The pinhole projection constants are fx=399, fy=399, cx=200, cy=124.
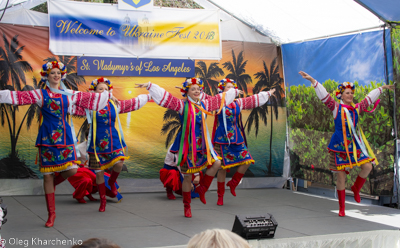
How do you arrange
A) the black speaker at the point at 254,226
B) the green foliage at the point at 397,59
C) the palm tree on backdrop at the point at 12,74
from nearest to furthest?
the black speaker at the point at 254,226 → the green foliage at the point at 397,59 → the palm tree on backdrop at the point at 12,74

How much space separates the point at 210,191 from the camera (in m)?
6.28

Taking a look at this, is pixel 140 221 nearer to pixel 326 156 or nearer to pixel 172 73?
pixel 172 73

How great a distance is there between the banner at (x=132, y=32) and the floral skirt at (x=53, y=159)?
2.34m

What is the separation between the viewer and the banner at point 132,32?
218 inches

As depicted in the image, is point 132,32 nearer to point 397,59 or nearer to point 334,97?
point 334,97

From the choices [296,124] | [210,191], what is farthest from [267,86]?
[210,191]

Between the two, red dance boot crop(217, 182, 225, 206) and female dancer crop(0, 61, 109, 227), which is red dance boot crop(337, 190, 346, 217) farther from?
female dancer crop(0, 61, 109, 227)

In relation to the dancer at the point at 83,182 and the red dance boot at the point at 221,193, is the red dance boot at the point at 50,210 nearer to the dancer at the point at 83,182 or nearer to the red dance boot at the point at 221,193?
the dancer at the point at 83,182

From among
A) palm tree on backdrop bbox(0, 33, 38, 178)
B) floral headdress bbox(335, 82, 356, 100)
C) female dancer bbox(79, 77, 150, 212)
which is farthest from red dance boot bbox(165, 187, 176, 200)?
floral headdress bbox(335, 82, 356, 100)

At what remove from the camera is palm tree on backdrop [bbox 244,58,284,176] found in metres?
6.54

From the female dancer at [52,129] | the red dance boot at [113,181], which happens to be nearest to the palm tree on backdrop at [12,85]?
the red dance boot at [113,181]

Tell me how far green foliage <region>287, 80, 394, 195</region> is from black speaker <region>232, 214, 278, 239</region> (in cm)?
253

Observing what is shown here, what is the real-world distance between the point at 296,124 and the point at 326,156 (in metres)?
0.79

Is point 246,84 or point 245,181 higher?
point 246,84
